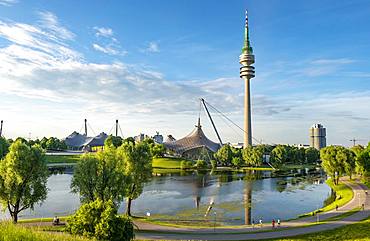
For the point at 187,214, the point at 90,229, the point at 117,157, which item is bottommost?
the point at 187,214

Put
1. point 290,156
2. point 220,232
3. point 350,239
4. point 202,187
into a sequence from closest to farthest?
point 350,239 → point 220,232 → point 202,187 → point 290,156

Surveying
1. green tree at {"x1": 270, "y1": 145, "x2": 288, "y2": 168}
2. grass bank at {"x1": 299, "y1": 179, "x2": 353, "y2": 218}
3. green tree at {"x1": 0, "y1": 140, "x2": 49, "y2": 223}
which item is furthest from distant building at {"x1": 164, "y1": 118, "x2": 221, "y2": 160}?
green tree at {"x1": 0, "y1": 140, "x2": 49, "y2": 223}

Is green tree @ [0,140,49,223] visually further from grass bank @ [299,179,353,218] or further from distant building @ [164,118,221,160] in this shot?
→ distant building @ [164,118,221,160]

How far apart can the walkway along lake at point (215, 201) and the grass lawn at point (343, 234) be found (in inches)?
389

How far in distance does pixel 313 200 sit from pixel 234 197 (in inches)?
540

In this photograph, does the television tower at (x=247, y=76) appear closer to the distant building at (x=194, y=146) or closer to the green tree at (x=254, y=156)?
the distant building at (x=194, y=146)

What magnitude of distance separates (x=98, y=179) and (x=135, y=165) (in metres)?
7.73

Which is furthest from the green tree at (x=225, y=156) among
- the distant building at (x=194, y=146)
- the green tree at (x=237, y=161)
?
the distant building at (x=194, y=146)

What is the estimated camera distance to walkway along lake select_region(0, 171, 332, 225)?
42.4 metres

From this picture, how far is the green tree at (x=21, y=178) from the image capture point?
100 ft

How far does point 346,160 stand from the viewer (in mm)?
71438

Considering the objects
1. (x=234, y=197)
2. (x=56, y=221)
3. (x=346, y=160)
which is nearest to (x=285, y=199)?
(x=234, y=197)

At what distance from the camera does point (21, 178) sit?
3084 centimetres

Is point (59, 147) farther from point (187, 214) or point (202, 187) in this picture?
point (187, 214)
